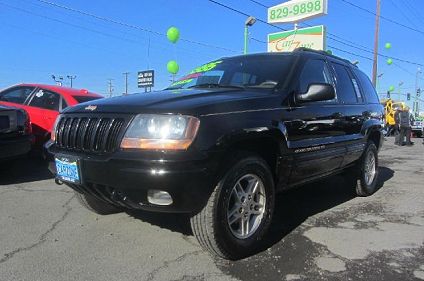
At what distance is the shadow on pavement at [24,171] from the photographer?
7.45 meters

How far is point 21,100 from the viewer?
934cm

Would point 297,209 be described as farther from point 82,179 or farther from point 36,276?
point 36,276

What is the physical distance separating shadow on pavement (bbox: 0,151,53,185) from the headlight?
14.4 feet

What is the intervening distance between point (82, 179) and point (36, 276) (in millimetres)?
817

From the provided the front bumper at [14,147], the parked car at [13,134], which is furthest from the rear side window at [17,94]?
the front bumper at [14,147]

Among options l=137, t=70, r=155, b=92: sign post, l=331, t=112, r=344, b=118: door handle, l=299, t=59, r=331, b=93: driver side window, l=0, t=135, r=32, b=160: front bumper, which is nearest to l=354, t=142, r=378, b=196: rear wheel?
l=331, t=112, r=344, b=118: door handle

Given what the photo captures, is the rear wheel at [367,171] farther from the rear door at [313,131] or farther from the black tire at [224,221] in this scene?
the black tire at [224,221]

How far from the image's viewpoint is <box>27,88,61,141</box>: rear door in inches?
348

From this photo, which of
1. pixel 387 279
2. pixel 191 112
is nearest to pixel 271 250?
pixel 387 279

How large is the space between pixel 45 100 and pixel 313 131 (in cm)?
604

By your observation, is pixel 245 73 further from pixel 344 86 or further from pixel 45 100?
pixel 45 100

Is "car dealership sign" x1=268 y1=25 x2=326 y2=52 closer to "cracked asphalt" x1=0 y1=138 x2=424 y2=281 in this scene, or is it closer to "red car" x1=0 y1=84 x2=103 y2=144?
"red car" x1=0 y1=84 x2=103 y2=144

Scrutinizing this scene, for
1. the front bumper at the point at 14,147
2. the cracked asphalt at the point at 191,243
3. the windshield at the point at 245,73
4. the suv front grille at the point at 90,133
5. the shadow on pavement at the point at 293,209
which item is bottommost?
the cracked asphalt at the point at 191,243

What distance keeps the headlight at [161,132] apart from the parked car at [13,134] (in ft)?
13.1
